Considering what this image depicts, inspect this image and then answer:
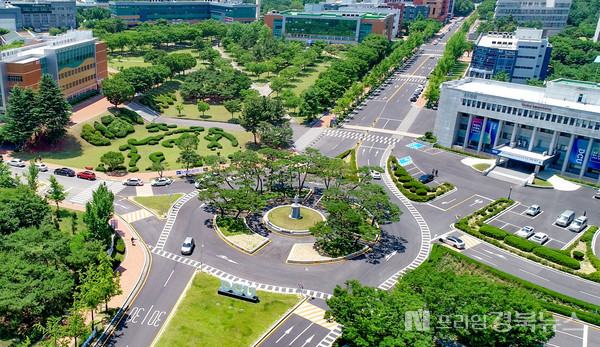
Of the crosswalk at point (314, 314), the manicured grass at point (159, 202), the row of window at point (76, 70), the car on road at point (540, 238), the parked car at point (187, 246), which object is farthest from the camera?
the row of window at point (76, 70)

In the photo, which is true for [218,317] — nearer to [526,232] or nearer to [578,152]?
[526,232]

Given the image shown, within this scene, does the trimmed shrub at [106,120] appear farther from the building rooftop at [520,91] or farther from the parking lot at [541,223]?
the parking lot at [541,223]

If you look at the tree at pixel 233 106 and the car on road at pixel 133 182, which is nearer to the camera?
the car on road at pixel 133 182

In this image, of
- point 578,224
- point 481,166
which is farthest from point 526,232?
point 481,166

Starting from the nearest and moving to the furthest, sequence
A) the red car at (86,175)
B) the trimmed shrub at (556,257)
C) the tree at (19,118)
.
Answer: the trimmed shrub at (556,257), the red car at (86,175), the tree at (19,118)

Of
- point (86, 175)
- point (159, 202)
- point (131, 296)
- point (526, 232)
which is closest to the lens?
point (131, 296)

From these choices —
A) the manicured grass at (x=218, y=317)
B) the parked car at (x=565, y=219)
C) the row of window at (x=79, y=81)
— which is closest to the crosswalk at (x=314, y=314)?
the manicured grass at (x=218, y=317)

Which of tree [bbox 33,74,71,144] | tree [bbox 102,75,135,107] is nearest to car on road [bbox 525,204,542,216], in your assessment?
tree [bbox 33,74,71,144]
